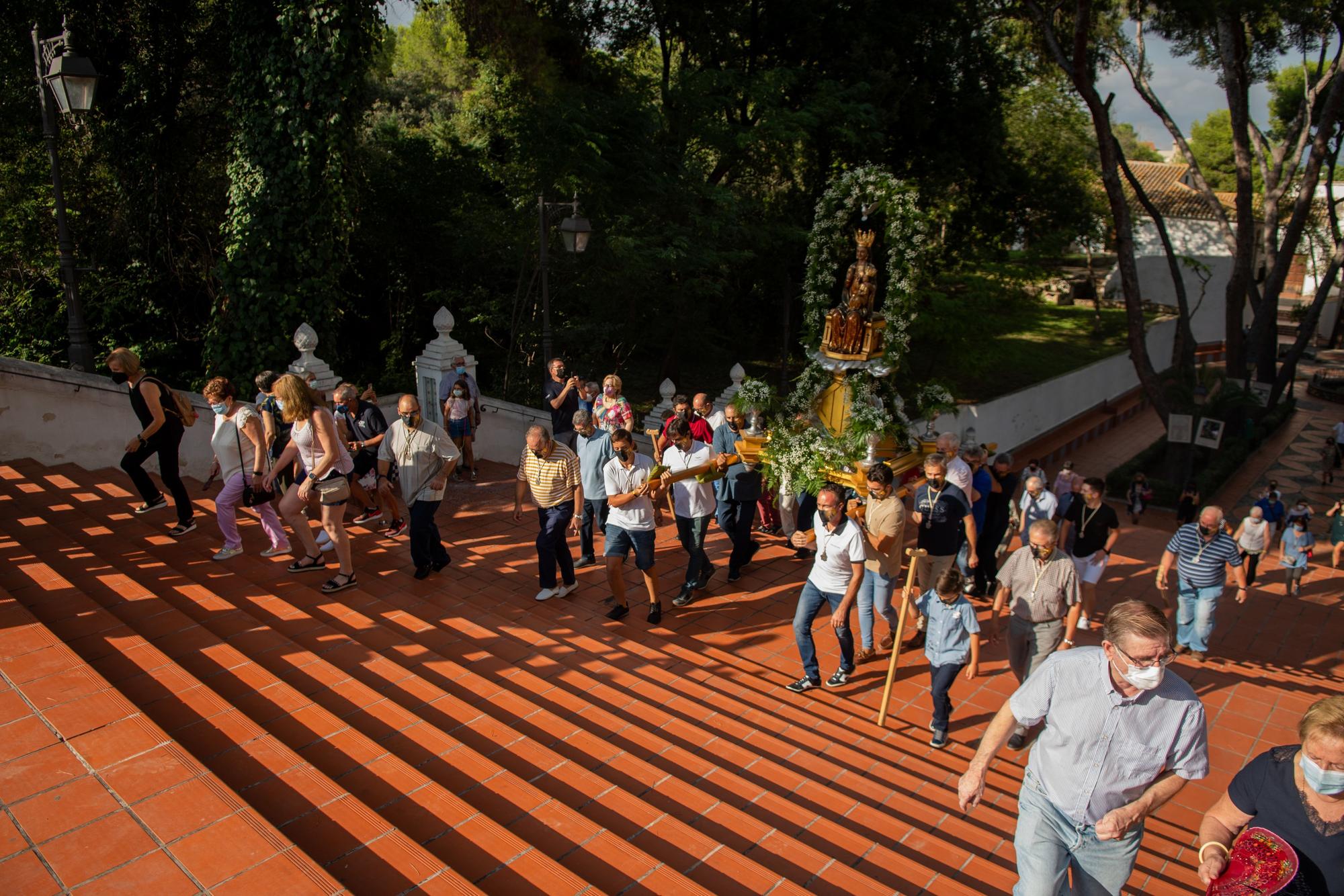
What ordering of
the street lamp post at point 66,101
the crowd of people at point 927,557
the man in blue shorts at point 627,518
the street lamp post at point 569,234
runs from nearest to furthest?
1. the crowd of people at point 927,557
2. the man in blue shorts at point 627,518
3. the street lamp post at point 66,101
4. the street lamp post at point 569,234

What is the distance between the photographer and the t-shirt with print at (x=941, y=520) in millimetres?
6496

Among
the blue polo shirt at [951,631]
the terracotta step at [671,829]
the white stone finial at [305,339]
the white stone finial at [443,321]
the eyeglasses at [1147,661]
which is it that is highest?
the white stone finial at [443,321]

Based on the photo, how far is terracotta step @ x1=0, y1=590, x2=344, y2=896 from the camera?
290cm

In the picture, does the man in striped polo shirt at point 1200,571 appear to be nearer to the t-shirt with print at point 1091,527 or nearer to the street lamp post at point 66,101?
the t-shirt with print at point 1091,527

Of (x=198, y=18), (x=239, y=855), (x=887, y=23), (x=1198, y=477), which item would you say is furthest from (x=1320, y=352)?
(x=239, y=855)

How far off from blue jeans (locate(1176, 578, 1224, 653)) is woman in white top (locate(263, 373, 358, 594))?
6.52m

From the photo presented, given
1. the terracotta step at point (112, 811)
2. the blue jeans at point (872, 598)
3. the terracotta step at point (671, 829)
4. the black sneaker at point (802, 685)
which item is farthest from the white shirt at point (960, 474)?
the terracotta step at point (112, 811)

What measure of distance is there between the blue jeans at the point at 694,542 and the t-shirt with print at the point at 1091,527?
2935 mm

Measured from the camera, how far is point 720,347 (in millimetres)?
22219

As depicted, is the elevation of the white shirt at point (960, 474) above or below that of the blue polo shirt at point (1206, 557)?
above

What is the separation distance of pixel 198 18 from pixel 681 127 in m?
8.26

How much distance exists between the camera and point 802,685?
→ 5922 millimetres

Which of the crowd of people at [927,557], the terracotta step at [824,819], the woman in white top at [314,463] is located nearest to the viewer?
the crowd of people at [927,557]

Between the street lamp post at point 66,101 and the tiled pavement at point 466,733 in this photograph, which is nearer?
the tiled pavement at point 466,733
